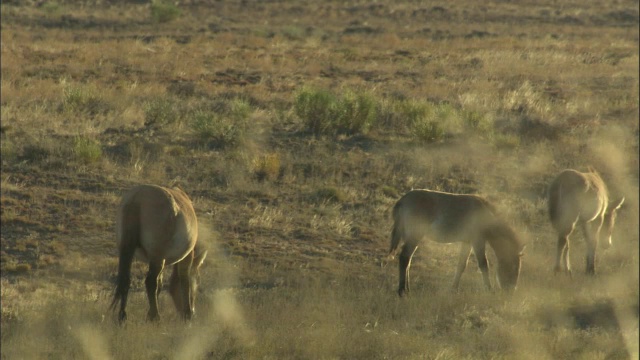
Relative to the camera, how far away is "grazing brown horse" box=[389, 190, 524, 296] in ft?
42.5

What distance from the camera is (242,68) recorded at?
107 feet

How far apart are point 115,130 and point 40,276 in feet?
24.9

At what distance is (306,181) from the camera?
19016 millimetres

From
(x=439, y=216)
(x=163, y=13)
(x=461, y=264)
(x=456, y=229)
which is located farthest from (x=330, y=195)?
(x=163, y=13)

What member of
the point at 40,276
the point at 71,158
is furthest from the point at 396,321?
the point at 71,158

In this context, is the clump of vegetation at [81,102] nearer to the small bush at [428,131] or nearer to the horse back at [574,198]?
the small bush at [428,131]

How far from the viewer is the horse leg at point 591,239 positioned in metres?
14.8

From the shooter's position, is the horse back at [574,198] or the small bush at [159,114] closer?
the horse back at [574,198]

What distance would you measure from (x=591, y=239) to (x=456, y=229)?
315cm

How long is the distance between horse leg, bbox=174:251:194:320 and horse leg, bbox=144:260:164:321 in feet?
1.26

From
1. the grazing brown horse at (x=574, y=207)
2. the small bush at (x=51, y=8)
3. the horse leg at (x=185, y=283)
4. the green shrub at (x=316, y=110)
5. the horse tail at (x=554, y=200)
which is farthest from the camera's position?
the small bush at (x=51, y=8)

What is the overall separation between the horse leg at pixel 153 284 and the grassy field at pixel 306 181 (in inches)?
15.2

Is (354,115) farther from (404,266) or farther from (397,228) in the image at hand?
(404,266)

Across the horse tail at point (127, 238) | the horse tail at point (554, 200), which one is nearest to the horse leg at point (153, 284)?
the horse tail at point (127, 238)
